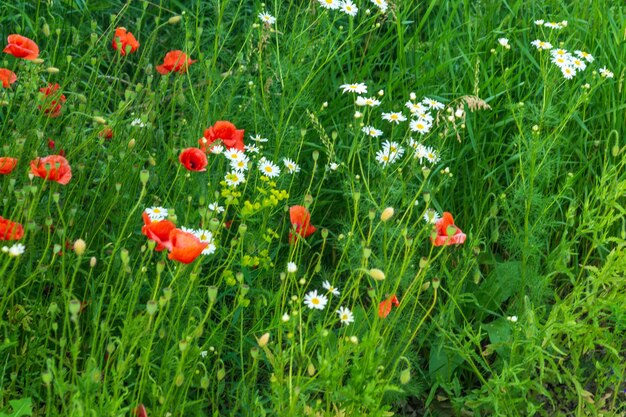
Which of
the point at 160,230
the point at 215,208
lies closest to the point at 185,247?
the point at 160,230

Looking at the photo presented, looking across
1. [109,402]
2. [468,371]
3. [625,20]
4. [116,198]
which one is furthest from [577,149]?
[109,402]

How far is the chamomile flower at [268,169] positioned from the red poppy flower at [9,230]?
2.62ft

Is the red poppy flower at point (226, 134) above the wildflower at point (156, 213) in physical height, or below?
above

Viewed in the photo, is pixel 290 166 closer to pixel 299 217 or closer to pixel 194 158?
pixel 299 217

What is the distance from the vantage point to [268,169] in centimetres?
279

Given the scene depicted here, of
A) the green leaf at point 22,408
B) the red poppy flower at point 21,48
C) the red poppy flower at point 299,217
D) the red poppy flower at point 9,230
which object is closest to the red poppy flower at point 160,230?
the red poppy flower at point 9,230

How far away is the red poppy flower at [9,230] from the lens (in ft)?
6.93

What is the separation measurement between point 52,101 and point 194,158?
0.47 m

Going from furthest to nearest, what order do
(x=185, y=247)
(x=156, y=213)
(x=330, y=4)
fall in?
1. (x=330, y=4)
2. (x=156, y=213)
3. (x=185, y=247)

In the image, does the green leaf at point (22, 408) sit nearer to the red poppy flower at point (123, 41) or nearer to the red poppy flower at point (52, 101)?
the red poppy flower at point (52, 101)

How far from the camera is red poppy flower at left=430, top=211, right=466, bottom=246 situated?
89.0 inches

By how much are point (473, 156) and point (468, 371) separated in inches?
28.4

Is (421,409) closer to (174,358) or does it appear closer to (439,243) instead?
(439,243)

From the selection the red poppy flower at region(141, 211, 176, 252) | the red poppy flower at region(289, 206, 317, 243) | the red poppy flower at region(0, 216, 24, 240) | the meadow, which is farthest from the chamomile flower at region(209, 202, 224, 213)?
the red poppy flower at region(0, 216, 24, 240)
